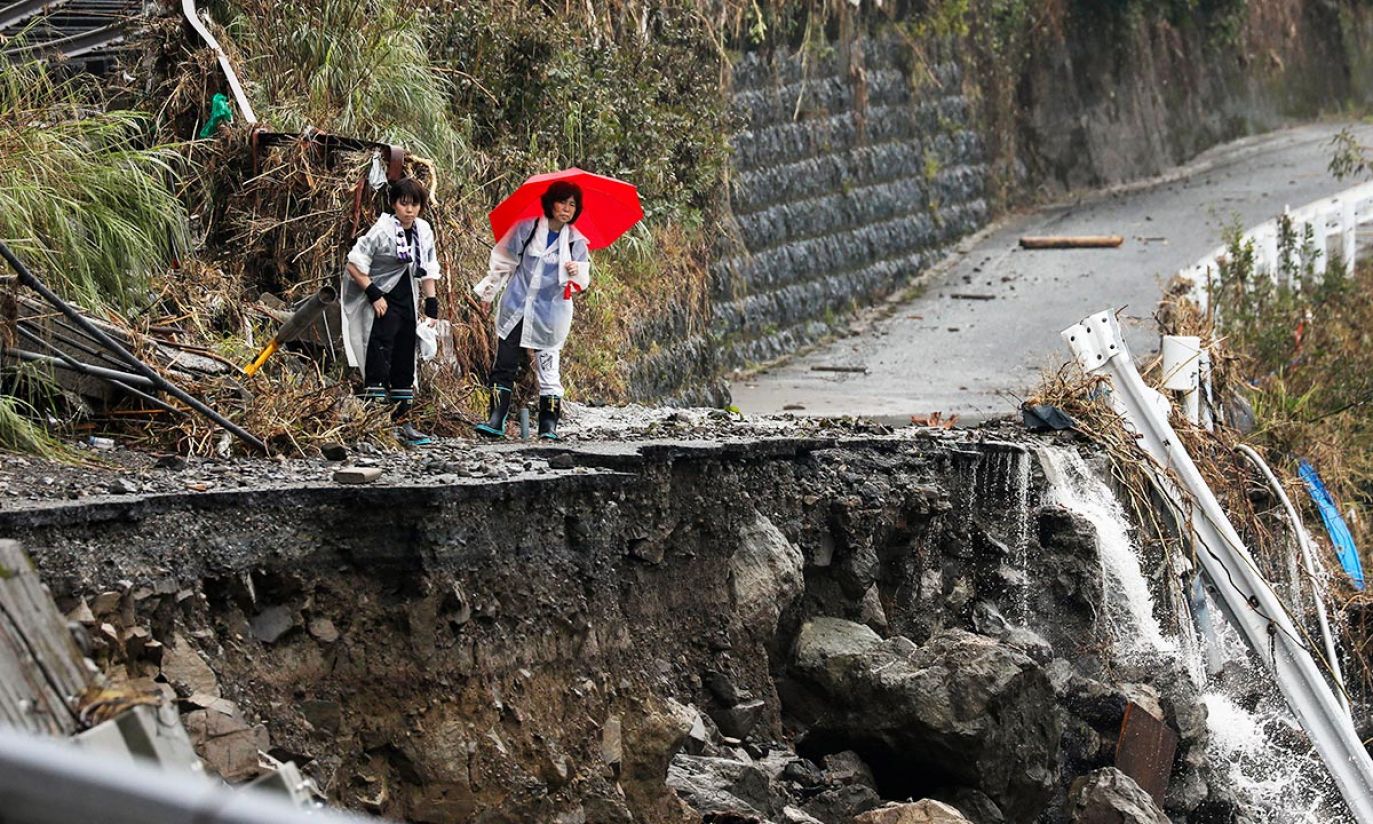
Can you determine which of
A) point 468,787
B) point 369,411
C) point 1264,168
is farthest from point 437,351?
point 1264,168

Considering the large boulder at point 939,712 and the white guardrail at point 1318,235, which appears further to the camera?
the white guardrail at point 1318,235

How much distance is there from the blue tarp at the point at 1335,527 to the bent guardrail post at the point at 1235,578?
7.48 ft

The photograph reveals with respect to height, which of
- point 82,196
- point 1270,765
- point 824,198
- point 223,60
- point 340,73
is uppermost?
point 223,60

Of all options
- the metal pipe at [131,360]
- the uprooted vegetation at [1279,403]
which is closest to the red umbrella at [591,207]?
the metal pipe at [131,360]

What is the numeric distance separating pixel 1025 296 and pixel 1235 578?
871 cm

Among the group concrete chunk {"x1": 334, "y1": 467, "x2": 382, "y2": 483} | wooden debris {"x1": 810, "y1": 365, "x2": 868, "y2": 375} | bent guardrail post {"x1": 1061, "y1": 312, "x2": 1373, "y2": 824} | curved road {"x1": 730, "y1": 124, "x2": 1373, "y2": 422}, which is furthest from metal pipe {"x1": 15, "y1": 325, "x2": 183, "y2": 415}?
wooden debris {"x1": 810, "y1": 365, "x2": 868, "y2": 375}

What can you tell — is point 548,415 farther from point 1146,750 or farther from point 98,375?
point 1146,750

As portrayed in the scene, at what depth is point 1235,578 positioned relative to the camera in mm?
11414

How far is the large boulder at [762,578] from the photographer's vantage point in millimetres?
9047

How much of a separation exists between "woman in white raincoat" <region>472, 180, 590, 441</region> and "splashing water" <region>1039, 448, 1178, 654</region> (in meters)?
3.09

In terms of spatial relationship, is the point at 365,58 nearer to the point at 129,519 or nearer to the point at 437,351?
the point at 437,351

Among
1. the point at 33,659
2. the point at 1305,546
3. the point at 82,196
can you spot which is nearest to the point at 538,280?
the point at 82,196

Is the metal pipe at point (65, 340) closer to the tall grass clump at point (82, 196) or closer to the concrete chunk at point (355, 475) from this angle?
the tall grass clump at point (82, 196)

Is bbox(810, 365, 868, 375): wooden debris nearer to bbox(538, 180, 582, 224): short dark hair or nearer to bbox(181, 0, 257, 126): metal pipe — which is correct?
bbox(181, 0, 257, 126): metal pipe
